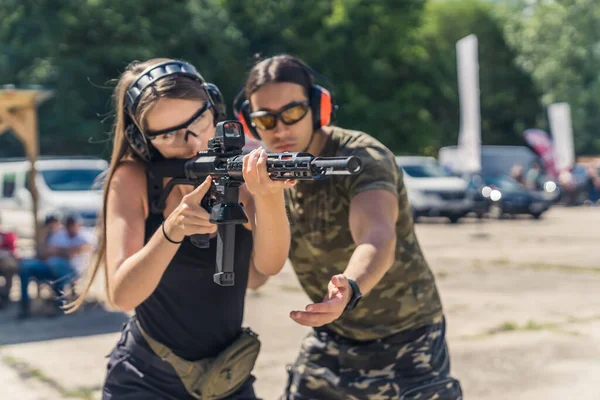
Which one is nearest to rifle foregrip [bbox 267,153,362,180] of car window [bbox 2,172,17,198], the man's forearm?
the man's forearm

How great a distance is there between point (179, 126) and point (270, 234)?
41 cm

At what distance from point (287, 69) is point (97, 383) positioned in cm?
360

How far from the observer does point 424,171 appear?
22000 mm

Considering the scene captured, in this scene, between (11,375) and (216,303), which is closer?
(216,303)

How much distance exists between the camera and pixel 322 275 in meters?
2.81

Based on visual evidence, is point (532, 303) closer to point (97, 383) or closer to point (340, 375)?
point (97, 383)

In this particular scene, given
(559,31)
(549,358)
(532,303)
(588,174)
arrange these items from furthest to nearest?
(559,31) → (588,174) → (532,303) → (549,358)

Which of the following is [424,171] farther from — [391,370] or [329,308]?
[329,308]

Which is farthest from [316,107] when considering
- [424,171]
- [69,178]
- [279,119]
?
[424,171]

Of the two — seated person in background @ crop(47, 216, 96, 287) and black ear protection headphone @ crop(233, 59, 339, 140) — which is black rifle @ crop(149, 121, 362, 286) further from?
seated person in background @ crop(47, 216, 96, 287)

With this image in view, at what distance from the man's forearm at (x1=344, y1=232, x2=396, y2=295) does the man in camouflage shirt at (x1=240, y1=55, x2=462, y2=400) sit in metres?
0.33

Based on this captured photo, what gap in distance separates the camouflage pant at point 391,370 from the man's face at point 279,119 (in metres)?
0.75

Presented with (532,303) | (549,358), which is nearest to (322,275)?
(549,358)

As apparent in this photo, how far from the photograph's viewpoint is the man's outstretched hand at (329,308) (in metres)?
1.88
